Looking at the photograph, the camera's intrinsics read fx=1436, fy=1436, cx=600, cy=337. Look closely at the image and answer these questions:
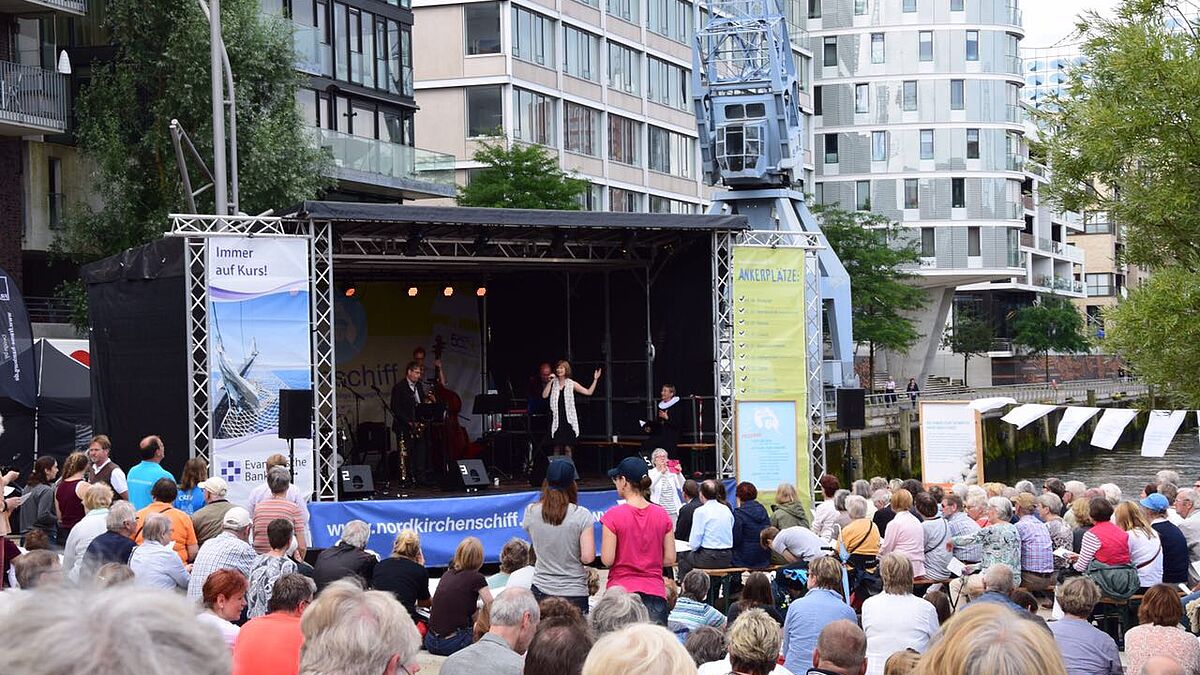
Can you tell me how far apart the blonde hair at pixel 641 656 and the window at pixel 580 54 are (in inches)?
A: 1947

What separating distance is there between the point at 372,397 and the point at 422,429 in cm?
425

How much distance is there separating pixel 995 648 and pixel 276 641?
351cm

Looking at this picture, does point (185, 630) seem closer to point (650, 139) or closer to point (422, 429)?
point (422, 429)

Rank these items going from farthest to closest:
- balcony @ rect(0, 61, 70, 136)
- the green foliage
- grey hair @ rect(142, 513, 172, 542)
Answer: balcony @ rect(0, 61, 70, 136)
the green foliage
grey hair @ rect(142, 513, 172, 542)

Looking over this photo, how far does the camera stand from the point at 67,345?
77.3ft

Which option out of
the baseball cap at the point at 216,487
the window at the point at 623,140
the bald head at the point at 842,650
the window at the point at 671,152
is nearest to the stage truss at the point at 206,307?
the baseball cap at the point at 216,487

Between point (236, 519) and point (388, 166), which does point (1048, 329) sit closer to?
point (388, 166)

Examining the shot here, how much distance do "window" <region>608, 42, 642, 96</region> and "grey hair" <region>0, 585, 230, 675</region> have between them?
5379cm

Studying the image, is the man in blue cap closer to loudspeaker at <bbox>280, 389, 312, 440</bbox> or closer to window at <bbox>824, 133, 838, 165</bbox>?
loudspeaker at <bbox>280, 389, 312, 440</bbox>

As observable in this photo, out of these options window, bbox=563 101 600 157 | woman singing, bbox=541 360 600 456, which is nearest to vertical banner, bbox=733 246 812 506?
woman singing, bbox=541 360 600 456

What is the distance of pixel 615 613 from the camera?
257 inches

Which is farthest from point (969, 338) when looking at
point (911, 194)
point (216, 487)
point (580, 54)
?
point (216, 487)

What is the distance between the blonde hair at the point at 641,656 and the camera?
356cm

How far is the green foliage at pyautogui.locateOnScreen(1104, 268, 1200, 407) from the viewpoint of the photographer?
15344 mm
